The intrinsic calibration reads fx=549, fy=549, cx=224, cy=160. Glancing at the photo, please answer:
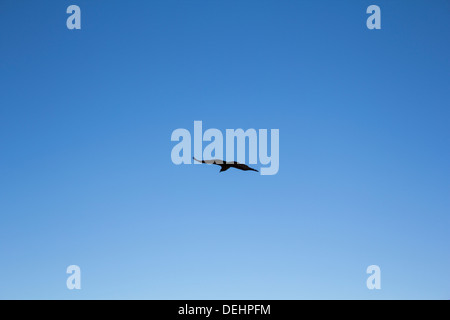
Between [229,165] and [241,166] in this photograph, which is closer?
[241,166]

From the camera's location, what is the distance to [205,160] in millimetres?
23266
